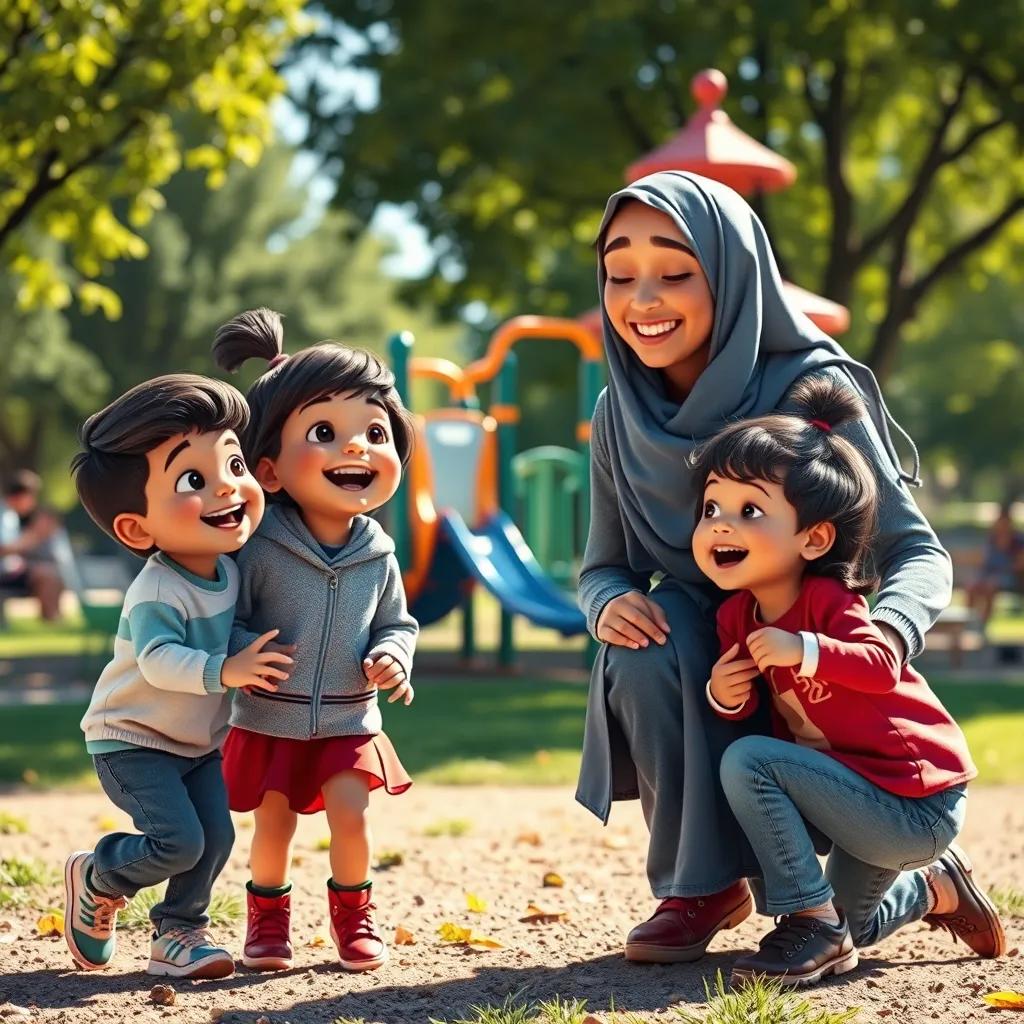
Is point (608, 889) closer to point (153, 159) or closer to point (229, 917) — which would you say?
point (229, 917)

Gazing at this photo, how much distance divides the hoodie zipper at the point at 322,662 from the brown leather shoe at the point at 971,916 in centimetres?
152

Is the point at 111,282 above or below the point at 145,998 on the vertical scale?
above

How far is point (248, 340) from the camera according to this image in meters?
3.93

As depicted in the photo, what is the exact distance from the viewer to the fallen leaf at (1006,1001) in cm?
343

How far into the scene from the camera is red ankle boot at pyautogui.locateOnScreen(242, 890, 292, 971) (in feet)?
12.4

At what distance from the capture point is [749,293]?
3.87 m

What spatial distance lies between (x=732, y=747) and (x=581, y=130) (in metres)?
11.8

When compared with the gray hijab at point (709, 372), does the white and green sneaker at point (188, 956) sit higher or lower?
lower

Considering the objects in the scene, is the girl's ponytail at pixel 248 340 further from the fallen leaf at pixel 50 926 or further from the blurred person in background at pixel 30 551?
the blurred person in background at pixel 30 551

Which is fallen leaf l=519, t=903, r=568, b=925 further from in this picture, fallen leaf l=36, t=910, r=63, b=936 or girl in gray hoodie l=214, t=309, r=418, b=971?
fallen leaf l=36, t=910, r=63, b=936

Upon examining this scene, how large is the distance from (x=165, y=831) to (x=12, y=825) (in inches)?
104

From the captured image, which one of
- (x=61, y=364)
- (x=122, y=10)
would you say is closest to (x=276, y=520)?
(x=122, y=10)

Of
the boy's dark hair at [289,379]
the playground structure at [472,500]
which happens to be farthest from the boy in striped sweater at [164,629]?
the playground structure at [472,500]

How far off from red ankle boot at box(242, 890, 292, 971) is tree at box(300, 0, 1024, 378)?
989cm
